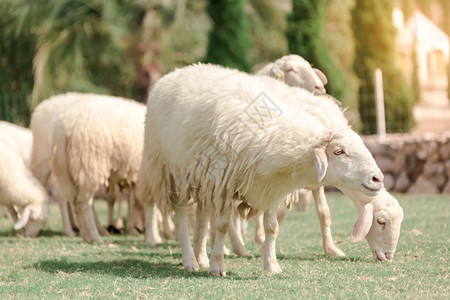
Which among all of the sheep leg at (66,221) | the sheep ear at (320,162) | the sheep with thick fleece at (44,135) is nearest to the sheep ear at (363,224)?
the sheep ear at (320,162)

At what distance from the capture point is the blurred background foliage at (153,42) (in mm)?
15445

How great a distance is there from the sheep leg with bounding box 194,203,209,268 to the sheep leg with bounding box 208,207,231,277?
42cm

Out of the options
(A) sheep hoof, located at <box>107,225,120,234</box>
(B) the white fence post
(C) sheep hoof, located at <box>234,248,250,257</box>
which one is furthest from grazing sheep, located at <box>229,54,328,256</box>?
(B) the white fence post

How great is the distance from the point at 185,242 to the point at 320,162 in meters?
1.58

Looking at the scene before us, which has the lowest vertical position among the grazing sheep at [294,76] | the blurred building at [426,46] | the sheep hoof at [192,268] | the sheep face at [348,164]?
the blurred building at [426,46]

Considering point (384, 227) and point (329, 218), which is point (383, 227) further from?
point (329, 218)

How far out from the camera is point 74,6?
18.3 metres

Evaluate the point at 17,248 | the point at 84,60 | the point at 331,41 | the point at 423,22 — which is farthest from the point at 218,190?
the point at 423,22

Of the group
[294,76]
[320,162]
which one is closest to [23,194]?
[294,76]

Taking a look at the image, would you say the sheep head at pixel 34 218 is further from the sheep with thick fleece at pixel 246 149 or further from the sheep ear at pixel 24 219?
the sheep with thick fleece at pixel 246 149

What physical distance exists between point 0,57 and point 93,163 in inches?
553

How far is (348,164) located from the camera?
5.27 metres

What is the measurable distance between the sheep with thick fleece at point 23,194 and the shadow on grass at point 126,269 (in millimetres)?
2698

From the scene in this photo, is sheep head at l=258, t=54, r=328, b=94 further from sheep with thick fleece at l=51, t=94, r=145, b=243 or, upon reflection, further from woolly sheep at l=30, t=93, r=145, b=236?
woolly sheep at l=30, t=93, r=145, b=236
